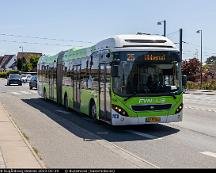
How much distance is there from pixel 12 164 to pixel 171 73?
7763 millimetres

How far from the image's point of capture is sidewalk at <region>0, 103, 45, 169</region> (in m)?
9.43

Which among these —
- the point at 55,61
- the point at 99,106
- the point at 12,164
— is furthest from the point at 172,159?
the point at 55,61

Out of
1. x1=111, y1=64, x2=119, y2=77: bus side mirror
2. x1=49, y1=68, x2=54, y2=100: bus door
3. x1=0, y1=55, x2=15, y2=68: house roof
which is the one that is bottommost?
x1=49, y1=68, x2=54, y2=100: bus door

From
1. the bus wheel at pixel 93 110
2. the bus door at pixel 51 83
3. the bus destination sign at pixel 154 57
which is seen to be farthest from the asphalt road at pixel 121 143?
the bus door at pixel 51 83

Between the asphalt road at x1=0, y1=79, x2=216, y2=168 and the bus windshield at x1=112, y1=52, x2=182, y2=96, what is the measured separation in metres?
1.35

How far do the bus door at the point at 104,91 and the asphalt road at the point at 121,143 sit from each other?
57cm

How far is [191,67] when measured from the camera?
7075 cm

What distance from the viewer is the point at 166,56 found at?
15734mm

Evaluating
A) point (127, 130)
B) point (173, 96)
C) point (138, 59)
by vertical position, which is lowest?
point (127, 130)

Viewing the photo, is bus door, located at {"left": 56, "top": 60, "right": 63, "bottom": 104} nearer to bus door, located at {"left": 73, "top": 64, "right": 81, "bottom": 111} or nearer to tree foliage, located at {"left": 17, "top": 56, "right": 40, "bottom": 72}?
bus door, located at {"left": 73, "top": 64, "right": 81, "bottom": 111}

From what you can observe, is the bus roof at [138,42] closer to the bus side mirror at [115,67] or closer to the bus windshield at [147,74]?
the bus windshield at [147,74]

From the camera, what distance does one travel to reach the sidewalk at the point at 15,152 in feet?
31.0

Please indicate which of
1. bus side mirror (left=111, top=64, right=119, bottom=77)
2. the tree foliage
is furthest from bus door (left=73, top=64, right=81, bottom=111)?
the tree foliage

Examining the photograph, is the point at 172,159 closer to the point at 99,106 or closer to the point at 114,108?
the point at 114,108
